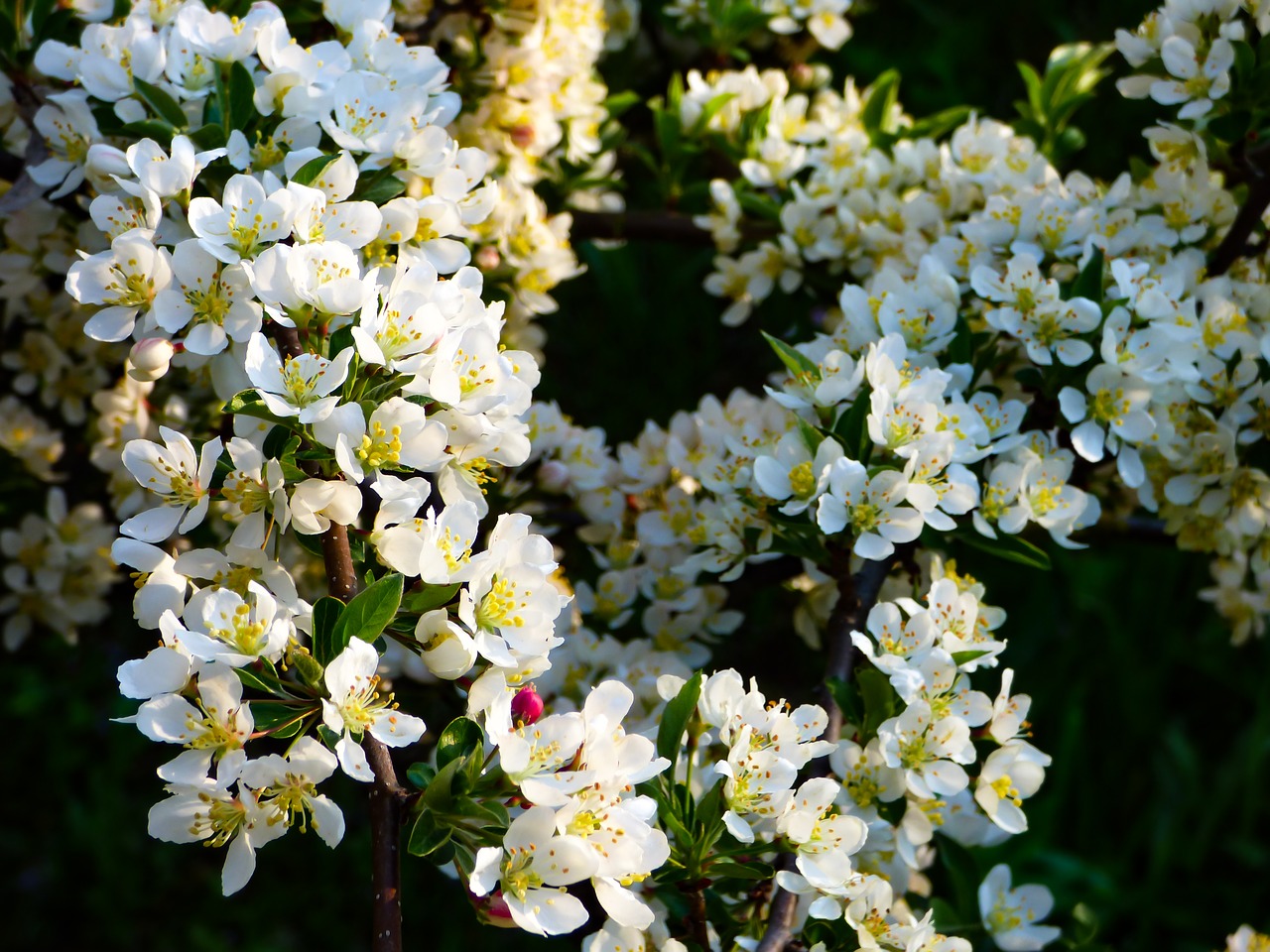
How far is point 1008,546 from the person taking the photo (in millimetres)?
1309

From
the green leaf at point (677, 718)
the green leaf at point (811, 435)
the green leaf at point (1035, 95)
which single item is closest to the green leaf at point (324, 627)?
the green leaf at point (677, 718)

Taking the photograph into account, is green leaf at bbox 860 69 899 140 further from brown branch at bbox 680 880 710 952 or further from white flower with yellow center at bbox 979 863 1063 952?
brown branch at bbox 680 880 710 952

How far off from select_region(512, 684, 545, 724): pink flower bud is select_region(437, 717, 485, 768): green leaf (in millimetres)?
39

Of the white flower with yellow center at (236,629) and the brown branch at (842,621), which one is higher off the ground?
the white flower with yellow center at (236,629)

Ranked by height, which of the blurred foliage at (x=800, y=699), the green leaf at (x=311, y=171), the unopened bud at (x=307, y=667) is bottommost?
the blurred foliage at (x=800, y=699)

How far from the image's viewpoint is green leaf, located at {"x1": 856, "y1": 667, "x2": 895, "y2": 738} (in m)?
1.17

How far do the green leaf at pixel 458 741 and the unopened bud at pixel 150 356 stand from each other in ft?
1.46

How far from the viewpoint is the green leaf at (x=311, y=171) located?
1133 mm

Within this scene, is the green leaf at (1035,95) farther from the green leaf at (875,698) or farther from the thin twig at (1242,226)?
the green leaf at (875,698)

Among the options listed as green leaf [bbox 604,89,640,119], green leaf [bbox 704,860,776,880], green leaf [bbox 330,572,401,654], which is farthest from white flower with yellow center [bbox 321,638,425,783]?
green leaf [bbox 604,89,640,119]

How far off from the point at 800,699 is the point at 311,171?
1.80 metres

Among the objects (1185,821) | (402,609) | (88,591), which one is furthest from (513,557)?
(1185,821)

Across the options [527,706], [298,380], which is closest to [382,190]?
[298,380]

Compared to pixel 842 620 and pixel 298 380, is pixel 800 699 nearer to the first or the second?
pixel 842 620
